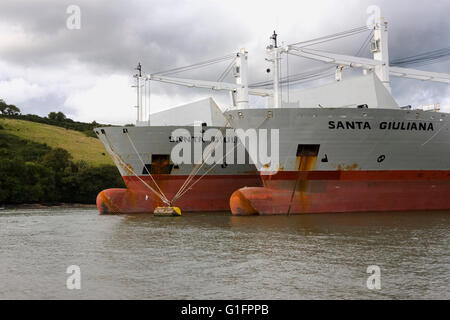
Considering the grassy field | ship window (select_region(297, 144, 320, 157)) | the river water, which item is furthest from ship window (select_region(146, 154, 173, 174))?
the grassy field

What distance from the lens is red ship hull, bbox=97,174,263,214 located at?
20.8m

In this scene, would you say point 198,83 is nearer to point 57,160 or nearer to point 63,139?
point 57,160

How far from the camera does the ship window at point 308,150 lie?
16.5m

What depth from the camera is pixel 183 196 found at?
21.0 meters

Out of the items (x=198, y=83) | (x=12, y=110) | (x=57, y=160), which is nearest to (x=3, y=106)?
(x=12, y=110)

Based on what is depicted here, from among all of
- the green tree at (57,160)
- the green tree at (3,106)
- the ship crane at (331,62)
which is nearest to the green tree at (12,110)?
the green tree at (3,106)

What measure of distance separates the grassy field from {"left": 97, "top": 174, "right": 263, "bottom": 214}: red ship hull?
3606 centimetres

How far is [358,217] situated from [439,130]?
17.8ft

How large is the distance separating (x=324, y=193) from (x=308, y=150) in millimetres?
1809

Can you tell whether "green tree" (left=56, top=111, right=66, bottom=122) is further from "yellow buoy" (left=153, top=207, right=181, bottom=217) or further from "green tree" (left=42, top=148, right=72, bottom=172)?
"yellow buoy" (left=153, top=207, right=181, bottom=217)

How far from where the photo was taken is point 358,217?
15508mm
